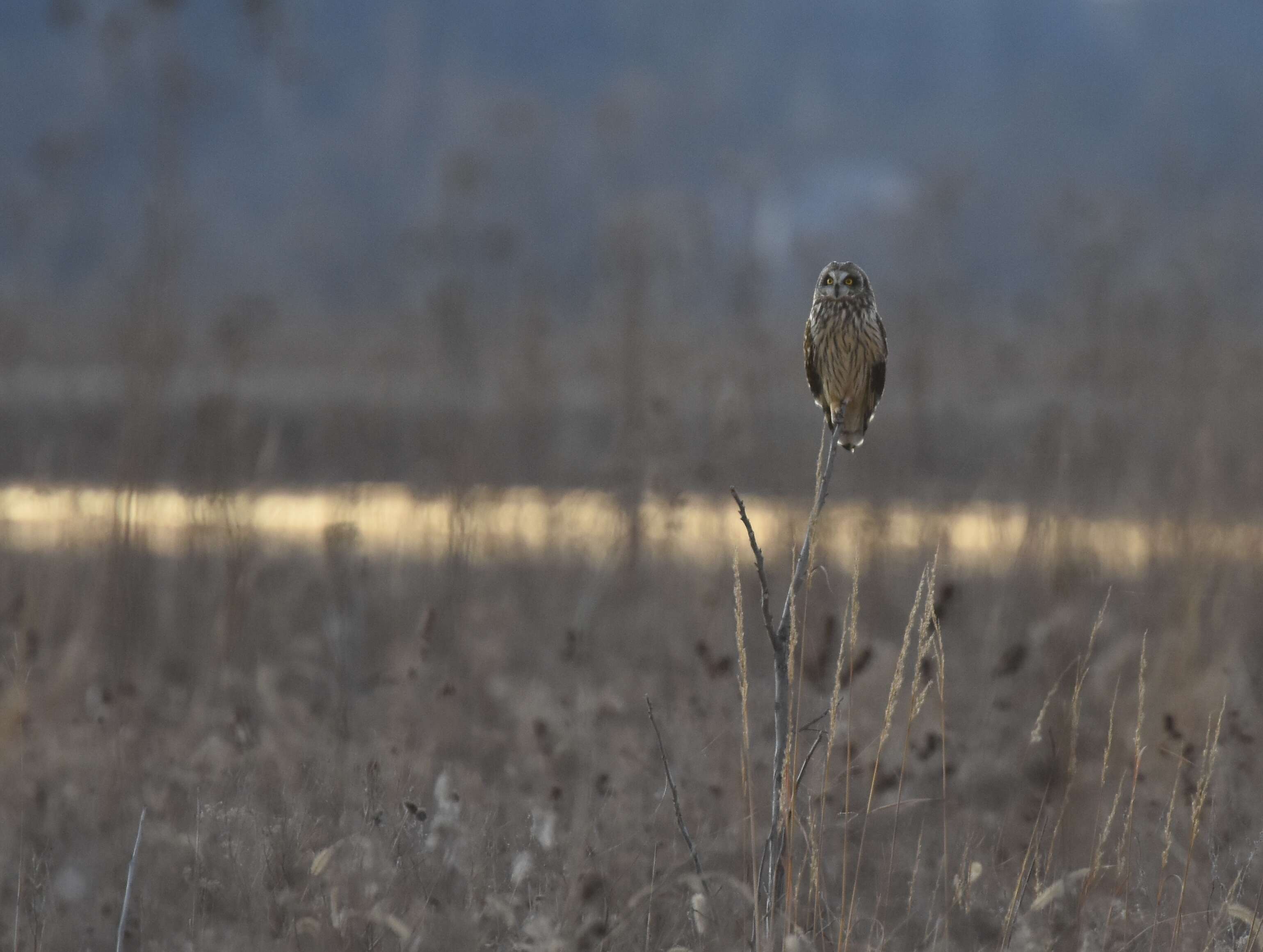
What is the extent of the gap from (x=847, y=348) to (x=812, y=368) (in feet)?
0.58

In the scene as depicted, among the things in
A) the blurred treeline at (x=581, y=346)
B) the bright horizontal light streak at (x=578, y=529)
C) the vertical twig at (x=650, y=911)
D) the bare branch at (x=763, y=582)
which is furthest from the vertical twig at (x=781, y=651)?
the blurred treeline at (x=581, y=346)

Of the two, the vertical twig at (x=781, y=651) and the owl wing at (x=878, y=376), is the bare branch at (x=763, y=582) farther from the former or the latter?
the owl wing at (x=878, y=376)

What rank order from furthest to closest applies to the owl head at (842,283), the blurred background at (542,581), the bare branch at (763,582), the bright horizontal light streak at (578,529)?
the bright horizontal light streak at (578,529)
the blurred background at (542,581)
the owl head at (842,283)
the bare branch at (763,582)

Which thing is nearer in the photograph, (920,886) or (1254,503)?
(920,886)

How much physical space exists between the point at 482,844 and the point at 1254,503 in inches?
193

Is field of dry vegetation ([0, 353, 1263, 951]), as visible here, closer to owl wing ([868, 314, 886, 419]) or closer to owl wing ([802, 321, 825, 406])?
owl wing ([868, 314, 886, 419])

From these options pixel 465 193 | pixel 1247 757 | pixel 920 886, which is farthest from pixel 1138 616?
pixel 465 193

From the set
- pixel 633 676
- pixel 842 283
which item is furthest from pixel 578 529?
pixel 842 283

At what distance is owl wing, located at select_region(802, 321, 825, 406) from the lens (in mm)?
3281

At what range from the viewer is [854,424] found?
3311 mm

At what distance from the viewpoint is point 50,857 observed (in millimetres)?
3764

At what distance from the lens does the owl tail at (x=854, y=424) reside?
3266 millimetres

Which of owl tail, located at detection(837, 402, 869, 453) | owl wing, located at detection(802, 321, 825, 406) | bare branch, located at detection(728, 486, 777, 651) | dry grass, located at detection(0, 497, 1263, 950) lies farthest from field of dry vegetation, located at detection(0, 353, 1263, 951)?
owl wing, located at detection(802, 321, 825, 406)

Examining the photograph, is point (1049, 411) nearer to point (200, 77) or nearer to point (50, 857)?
point (200, 77)
